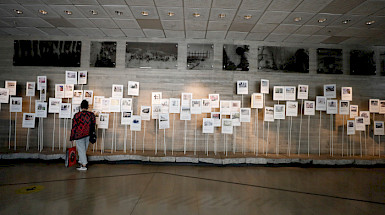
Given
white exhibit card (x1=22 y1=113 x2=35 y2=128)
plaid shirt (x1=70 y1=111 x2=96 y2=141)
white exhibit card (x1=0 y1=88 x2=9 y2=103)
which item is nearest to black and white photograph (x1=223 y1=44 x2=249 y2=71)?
plaid shirt (x1=70 y1=111 x2=96 y2=141)

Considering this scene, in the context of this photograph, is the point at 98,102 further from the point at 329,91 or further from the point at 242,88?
the point at 329,91

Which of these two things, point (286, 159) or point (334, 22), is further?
point (286, 159)

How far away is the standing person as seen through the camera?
16.5 feet

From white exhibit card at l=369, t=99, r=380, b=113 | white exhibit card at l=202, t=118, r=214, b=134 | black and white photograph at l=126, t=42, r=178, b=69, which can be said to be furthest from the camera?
black and white photograph at l=126, t=42, r=178, b=69

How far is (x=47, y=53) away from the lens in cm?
670

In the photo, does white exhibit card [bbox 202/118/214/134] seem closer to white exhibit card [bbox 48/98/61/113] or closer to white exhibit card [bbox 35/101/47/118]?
white exhibit card [bbox 48/98/61/113]

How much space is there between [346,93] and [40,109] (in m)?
10.1

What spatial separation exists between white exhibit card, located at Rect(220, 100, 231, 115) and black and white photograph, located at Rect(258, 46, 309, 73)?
1818 mm

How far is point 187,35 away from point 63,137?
17.9ft

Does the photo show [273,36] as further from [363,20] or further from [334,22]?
[363,20]

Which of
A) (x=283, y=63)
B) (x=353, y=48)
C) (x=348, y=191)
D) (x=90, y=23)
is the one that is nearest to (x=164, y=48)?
(x=90, y=23)

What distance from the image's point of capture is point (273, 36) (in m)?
6.33

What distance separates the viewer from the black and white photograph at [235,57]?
672cm

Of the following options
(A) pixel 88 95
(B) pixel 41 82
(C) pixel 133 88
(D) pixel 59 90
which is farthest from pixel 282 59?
(B) pixel 41 82
